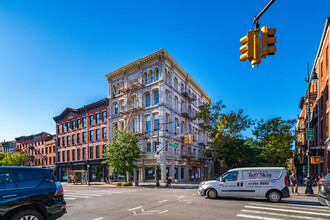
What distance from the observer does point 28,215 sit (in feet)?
19.3

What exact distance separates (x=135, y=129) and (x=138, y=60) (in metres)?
12.3

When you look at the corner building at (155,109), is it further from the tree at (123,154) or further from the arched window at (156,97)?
the tree at (123,154)

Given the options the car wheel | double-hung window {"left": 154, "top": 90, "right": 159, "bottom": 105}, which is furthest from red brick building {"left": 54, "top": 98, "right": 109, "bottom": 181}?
the car wheel

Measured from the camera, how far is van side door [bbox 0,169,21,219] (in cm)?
556

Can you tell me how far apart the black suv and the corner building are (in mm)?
26700

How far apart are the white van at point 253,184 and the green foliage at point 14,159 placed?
193 feet

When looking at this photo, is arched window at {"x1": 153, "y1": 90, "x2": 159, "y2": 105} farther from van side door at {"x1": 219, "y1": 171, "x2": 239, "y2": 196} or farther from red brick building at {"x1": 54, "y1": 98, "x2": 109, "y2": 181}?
van side door at {"x1": 219, "y1": 171, "x2": 239, "y2": 196}

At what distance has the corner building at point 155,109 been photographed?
116ft

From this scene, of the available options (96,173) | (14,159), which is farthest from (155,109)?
(14,159)

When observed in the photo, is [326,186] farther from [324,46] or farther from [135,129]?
[135,129]

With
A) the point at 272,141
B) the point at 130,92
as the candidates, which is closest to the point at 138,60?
the point at 130,92

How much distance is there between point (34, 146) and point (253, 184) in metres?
63.9

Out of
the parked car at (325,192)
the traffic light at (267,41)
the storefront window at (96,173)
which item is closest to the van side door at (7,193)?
the traffic light at (267,41)

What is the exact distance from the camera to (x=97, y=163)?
43.0 metres
